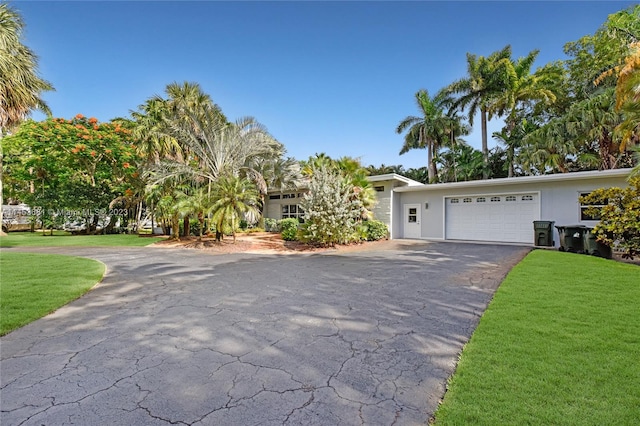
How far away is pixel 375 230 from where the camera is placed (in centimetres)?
1462

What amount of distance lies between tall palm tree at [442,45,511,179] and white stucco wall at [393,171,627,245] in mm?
11131

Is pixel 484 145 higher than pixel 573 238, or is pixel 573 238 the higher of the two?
pixel 484 145

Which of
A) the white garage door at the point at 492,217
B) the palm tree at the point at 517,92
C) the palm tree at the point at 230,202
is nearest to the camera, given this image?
the palm tree at the point at 230,202

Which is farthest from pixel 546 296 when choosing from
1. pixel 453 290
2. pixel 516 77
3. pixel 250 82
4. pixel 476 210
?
pixel 516 77

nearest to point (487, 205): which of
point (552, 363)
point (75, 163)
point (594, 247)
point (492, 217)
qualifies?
point (492, 217)

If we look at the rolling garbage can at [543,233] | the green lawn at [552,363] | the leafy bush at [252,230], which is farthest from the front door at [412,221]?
the green lawn at [552,363]

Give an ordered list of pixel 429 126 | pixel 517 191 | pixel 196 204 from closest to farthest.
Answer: pixel 196 204, pixel 517 191, pixel 429 126

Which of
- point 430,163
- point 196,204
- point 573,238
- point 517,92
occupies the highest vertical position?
point 517,92

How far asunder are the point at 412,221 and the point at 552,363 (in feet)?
45.0

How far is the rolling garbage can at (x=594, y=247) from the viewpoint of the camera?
901 centimetres

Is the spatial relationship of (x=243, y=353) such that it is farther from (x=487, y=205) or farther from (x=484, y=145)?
(x=484, y=145)

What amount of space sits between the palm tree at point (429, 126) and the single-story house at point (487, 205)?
39.6 ft

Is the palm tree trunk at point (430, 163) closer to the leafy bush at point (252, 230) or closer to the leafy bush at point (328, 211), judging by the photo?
the leafy bush at point (252, 230)

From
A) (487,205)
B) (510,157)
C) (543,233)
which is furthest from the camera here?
(510,157)
